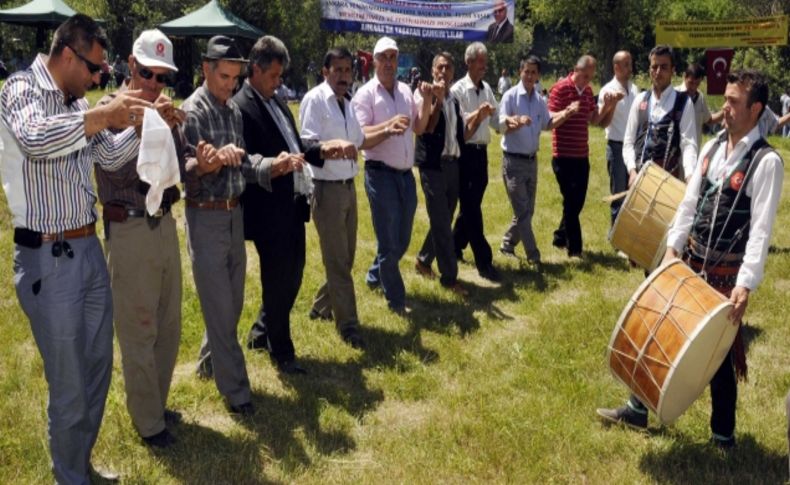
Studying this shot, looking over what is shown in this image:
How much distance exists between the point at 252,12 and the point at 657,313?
3852 cm

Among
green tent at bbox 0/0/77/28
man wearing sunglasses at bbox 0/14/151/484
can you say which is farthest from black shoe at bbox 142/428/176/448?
green tent at bbox 0/0/77/28

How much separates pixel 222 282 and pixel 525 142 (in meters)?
4.44

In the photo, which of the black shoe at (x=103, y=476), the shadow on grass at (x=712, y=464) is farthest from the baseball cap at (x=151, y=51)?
the shadow on grass at (x=712, y=464)

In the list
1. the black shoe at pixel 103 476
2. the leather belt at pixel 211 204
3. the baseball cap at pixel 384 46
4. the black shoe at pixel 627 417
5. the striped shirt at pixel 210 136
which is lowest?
the black shoe at pixel 103 476

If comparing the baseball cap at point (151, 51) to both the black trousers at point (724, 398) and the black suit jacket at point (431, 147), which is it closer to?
the black suit jacket at point (431, 147)

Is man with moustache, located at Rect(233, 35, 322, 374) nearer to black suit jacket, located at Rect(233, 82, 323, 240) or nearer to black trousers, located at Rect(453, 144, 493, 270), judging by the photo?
black suit jacket, located at Rect(233, 82, 323, 240)

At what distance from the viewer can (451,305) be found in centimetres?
713

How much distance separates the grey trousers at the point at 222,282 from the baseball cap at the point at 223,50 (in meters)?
0.89

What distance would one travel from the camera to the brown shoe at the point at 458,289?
7.37 meters

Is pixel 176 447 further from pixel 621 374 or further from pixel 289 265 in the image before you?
pixel 621 374

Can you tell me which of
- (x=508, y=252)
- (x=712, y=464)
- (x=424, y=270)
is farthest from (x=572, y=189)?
(x=712, y=464)

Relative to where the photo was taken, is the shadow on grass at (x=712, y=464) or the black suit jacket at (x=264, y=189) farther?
the black suit jacket at (x=264, y=189)

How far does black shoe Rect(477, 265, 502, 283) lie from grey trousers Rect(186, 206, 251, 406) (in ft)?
11.7

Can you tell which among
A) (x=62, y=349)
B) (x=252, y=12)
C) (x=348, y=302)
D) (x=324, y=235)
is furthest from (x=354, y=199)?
(x=252, y=12)
